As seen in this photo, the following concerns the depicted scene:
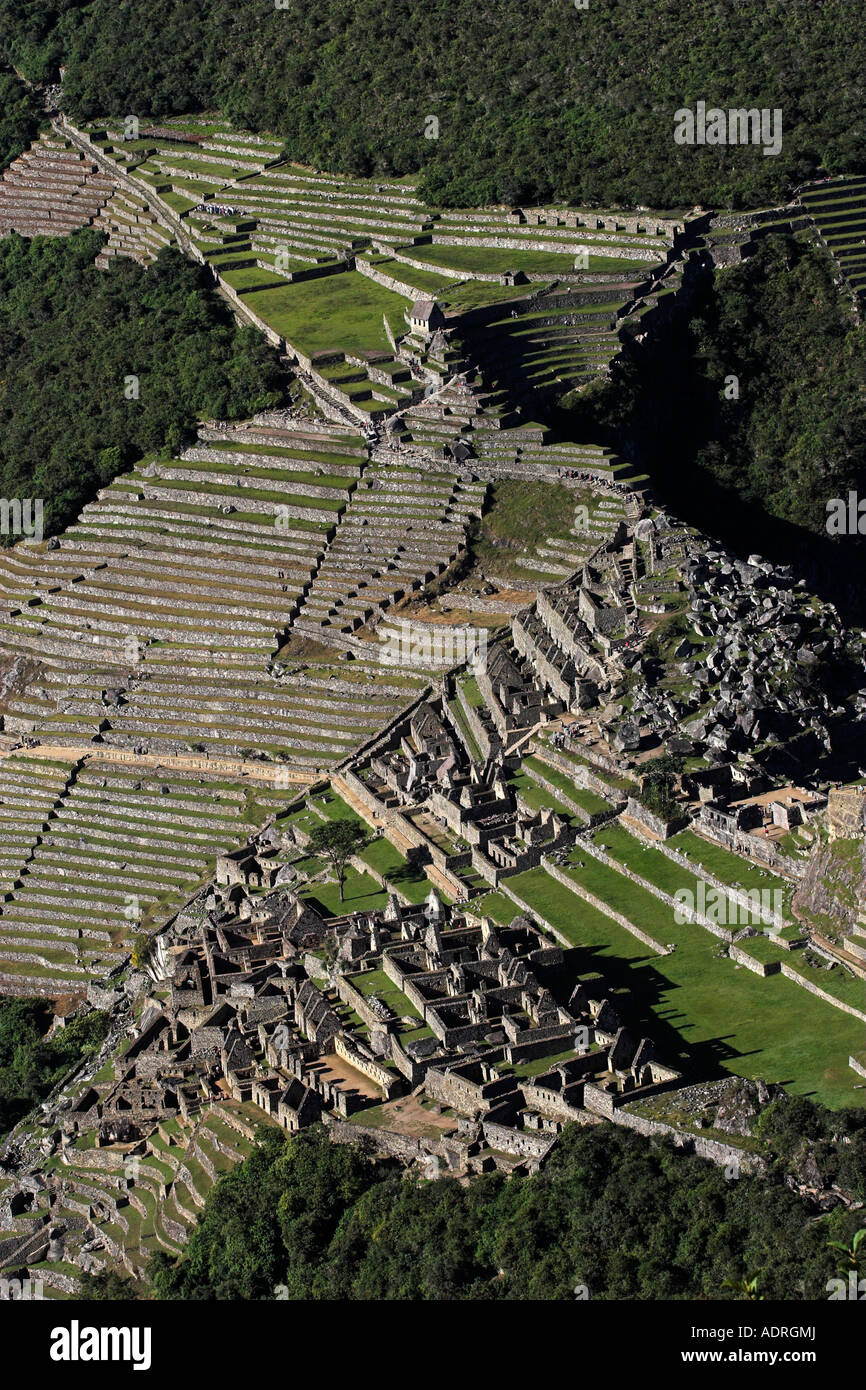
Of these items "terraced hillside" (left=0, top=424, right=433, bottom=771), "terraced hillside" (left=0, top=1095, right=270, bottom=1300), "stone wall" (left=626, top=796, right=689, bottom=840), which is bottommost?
"terraced hillside" (left=0, top=1095, right=270, bottom=1300)

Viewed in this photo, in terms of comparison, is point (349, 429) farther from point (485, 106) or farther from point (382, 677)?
point (485, 106)

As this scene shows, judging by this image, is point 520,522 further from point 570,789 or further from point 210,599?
point 570,789

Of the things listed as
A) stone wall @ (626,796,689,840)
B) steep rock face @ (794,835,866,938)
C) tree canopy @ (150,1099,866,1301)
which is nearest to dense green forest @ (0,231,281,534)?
stone wall @ (626,796,689,840)

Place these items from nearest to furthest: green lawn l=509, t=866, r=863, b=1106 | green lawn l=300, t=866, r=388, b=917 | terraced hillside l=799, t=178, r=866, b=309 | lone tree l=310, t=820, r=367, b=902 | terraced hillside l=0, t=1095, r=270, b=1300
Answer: green lawn l=509, t=866, r=863, b=1106, terraced hillside l=0, t=1095, r=270, b=1300, green lawn l=300, t=866, r=388, b=917, lone tree l=310, t=820, r=367, b=902, terraced hillside l=799, t=178, r=866, b=309

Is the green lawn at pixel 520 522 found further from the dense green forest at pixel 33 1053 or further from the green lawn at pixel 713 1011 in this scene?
the green lawn at pixel 713 1011

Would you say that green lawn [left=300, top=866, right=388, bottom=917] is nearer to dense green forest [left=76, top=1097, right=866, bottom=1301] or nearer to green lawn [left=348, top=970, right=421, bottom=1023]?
green lawn [left=348, top=970, right=421, bottom=1023]
